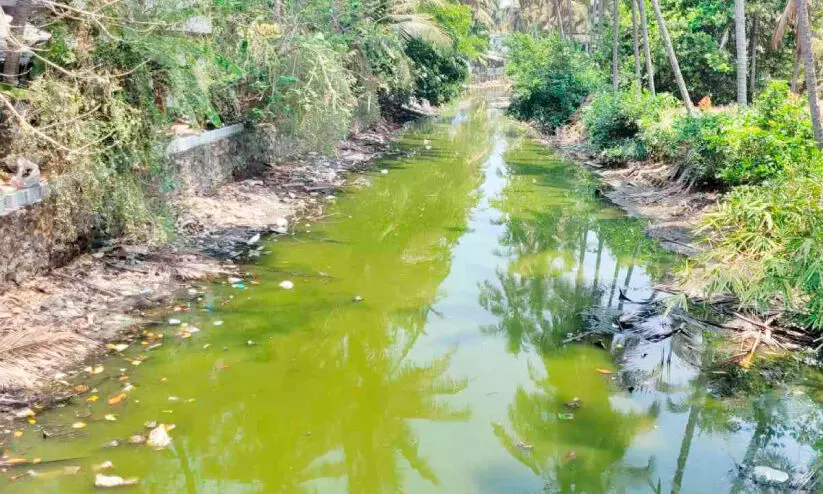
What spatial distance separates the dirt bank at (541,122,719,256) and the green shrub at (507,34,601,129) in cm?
549

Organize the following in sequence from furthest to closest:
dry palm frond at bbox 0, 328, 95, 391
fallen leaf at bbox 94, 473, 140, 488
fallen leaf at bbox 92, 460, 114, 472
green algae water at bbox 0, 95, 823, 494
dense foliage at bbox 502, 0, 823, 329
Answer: dense foliage at bbox 502, 0, 823, 329 < dry palm frond at bbox 0, 328, 95, 391 < green algae water at bbox 0, 95, 823, 494 < fallen leaf at bbox 92, 460, 114, 472 < fallen leaf at bbox 94, 473, 140, 488

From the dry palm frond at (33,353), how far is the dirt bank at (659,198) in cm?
632

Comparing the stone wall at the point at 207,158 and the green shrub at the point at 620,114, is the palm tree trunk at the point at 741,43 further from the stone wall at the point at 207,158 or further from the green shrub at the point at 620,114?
the stone wall at the point at 207,158

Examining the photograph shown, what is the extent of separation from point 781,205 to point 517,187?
793 centimetres

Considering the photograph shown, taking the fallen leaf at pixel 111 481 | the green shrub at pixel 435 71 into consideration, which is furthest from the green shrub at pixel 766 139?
the green shrub at pixel 435 71

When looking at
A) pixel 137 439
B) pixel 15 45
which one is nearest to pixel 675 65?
pixel 15 45

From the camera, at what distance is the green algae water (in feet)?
13.5

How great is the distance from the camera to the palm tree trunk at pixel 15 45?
567 cm

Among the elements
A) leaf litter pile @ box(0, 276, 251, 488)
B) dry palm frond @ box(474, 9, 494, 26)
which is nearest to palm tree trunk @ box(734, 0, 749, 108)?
leaf litter pile @ box(0, 276, 251, 488)

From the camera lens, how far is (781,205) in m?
5.89

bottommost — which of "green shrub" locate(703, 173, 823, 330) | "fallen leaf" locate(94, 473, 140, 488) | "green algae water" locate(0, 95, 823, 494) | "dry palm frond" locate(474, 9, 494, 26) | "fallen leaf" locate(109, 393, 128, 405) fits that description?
"green algae water" locate(0, 95, 823, 494)

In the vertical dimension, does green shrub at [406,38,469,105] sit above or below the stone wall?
above

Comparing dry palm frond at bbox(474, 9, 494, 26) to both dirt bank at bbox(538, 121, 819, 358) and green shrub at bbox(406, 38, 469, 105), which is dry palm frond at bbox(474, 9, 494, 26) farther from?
dirt bank at bbox(538, 121, 819, 358)

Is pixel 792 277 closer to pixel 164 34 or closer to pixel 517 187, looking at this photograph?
pixel 164 34
